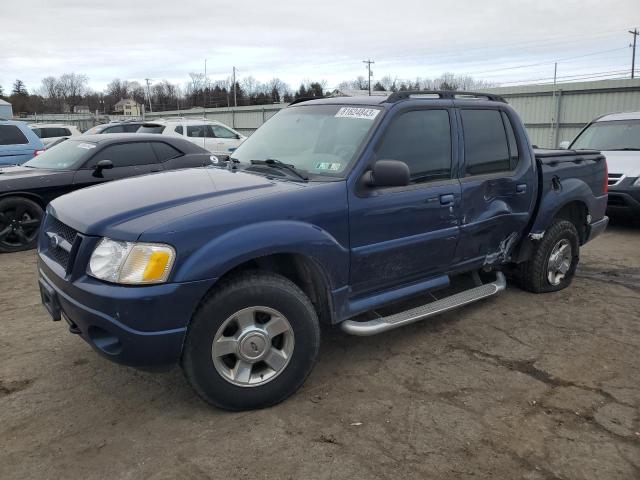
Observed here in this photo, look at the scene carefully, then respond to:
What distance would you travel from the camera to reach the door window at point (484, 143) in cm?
425

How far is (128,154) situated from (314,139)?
5.02 m

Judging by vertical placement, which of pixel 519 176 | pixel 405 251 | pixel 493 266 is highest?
pixel 519 176

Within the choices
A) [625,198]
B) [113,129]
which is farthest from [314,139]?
[113,129]

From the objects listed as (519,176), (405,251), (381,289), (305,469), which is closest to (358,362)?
(381,289)

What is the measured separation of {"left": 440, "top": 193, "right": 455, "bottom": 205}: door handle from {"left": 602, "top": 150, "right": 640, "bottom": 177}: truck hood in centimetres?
562

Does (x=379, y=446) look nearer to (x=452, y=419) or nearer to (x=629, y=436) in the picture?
(x=452, y=419)

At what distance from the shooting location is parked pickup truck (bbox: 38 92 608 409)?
9.12 ft

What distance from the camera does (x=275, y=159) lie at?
398cm

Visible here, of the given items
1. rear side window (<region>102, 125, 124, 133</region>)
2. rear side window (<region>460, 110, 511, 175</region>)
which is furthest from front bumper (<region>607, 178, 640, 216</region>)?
rear side window (<region>102, 125, 124, 133</region>)

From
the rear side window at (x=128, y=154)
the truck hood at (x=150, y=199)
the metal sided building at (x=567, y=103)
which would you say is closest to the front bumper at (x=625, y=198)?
the truck hood at (x=150, y=199)

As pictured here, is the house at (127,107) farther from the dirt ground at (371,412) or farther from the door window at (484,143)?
the dirt ground at (371,412)

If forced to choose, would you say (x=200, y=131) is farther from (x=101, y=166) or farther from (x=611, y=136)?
(x=611, y=136)

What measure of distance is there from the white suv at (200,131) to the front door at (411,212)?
11.6 metres

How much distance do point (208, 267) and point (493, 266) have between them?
2.88 metres
